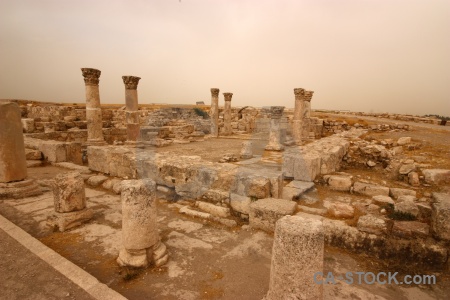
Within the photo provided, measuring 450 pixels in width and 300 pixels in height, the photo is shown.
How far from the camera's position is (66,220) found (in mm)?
4684

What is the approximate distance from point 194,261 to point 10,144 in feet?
19.0

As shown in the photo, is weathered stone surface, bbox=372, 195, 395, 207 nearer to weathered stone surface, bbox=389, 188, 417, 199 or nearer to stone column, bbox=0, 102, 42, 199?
weathered stone surface, bbox=389, 188, 417, 199

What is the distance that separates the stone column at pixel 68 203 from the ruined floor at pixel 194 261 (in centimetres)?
16

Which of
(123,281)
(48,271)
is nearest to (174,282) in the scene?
(123,281)

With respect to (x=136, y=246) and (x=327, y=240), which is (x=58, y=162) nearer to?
(x=136, y=246)

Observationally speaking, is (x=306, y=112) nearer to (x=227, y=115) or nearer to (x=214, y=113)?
(x=227, y=115)

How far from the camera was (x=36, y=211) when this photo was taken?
548 centimetres

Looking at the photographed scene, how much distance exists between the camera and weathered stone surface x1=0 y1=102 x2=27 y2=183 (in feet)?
19.8

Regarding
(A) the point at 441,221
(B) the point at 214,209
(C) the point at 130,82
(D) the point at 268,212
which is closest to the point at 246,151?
(B) the point at 214,209

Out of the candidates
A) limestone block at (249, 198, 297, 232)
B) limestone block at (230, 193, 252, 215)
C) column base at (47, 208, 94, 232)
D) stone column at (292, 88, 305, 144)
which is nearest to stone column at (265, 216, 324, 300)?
limestone block at (249, 198, 297, 232)

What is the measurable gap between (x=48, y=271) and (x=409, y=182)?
8.29m

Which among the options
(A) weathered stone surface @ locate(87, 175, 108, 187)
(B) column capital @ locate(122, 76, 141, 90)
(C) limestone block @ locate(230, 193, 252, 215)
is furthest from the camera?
(B) column capital @ locate(122, 76, 141, 90)

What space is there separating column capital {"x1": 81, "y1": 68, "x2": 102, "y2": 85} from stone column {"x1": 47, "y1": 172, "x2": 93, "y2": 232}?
727 cm

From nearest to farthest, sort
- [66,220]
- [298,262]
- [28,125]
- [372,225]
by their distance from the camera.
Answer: [298,262]
[372,225]
[66,220]
[28,125]
